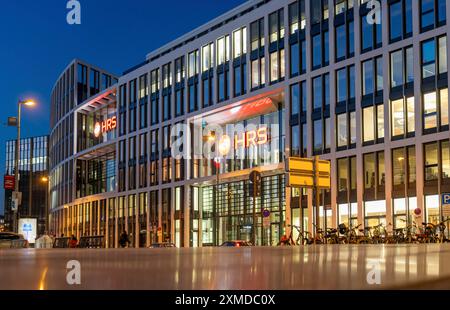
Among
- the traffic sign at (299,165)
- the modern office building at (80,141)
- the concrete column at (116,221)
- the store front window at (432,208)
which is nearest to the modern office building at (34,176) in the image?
the modern office building at (80,141)

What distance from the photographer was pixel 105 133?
246 feet

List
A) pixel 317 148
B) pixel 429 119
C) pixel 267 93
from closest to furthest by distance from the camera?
pixel 429 119 < pixel 317 148 < pixel 267 93

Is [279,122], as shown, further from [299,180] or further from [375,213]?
[299,180]

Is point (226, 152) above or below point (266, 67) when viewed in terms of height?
below

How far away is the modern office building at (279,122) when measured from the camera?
131ft

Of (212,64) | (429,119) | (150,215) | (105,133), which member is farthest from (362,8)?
Answer: (105,133)

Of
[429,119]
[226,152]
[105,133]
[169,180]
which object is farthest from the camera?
[105,133]

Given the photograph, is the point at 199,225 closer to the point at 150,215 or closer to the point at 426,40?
the point at 150,215

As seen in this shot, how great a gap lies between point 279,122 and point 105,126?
1121 inches

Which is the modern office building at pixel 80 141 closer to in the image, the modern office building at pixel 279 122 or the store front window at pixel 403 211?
the modern office building at pixel 279 122

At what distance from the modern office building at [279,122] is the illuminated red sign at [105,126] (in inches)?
17.8

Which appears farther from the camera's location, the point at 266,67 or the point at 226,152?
the point at 226,152
